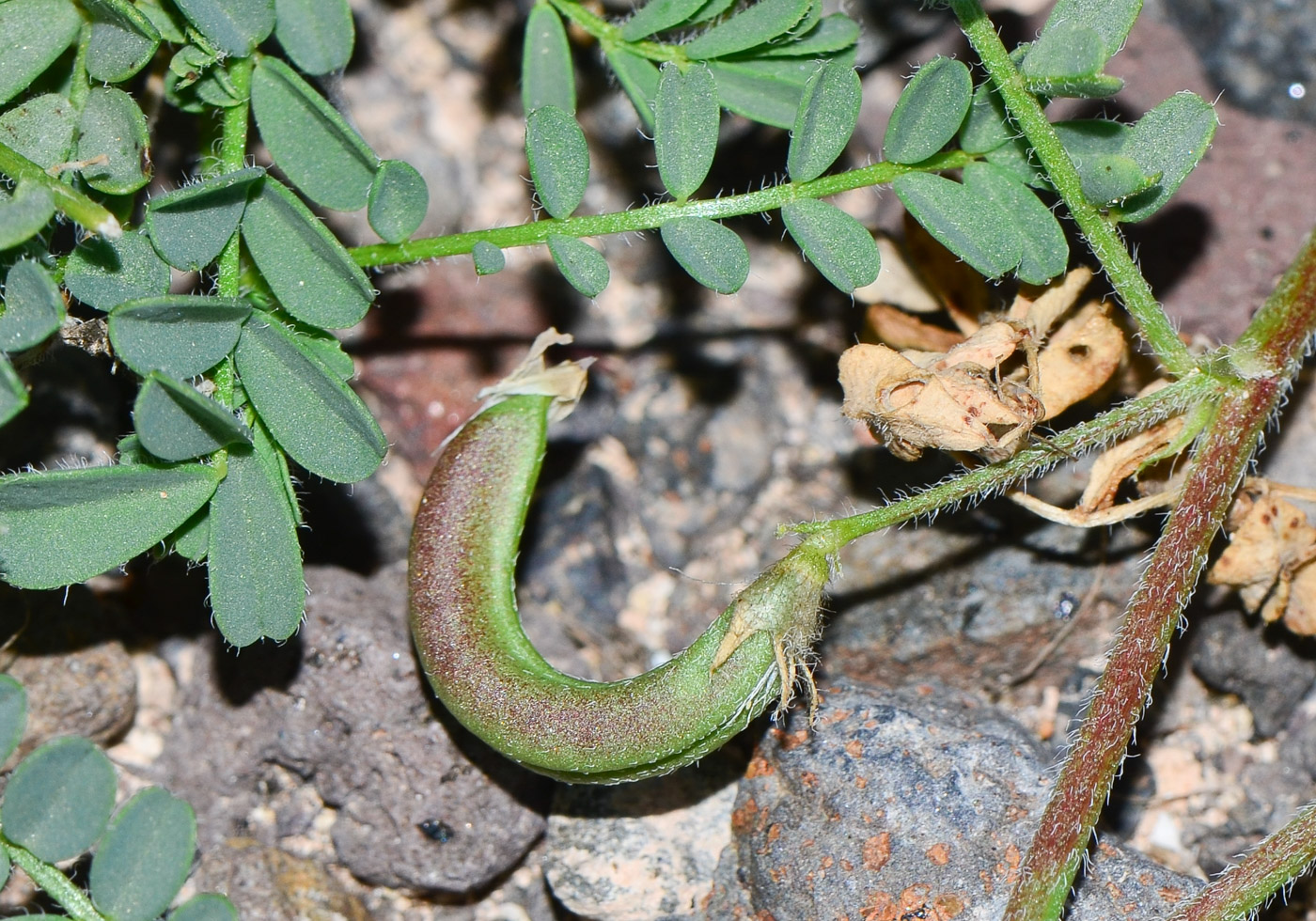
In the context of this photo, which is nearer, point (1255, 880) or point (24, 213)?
point (24, 213)

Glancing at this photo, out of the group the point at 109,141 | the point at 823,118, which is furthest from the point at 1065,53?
the point at 109,141

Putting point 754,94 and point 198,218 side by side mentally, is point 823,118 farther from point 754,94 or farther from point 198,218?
point 198,218

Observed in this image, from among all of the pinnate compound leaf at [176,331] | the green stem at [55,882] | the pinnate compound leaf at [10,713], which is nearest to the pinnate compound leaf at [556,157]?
the pinnate compound leaf at [176,331]

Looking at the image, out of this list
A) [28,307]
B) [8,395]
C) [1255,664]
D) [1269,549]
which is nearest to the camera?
[8,395]

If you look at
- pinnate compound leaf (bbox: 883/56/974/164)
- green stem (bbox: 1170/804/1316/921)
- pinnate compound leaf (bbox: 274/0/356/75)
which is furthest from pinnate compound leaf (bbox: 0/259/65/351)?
green stem (bbox: 1170/804/1316/921)

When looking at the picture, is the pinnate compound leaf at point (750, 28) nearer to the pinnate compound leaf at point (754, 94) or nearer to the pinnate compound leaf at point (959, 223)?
the pinnate compound leaf at point (754, 94)

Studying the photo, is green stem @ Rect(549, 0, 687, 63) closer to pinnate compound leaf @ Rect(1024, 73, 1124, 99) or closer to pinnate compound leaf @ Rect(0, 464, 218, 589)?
pinnate compound leaf @ Rect(1024, 73, 1124, 99)
